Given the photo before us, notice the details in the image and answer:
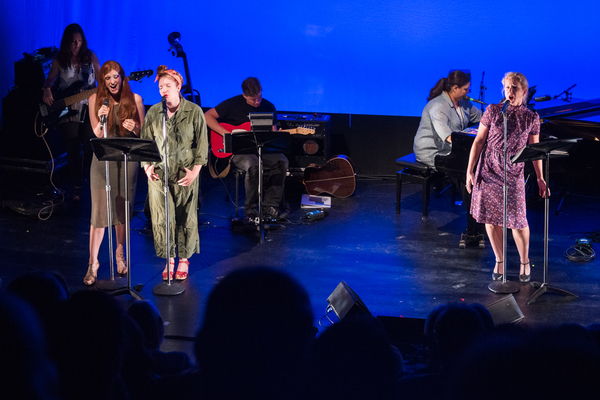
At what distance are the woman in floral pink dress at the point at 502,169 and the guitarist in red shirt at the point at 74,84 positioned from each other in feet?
Answer: 13.2

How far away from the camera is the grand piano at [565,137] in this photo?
5484 mm

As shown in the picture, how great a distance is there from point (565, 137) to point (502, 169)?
176 centimetres

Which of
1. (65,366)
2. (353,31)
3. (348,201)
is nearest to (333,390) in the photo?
(65,366)

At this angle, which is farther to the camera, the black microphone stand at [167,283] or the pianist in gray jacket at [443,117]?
the pianist in gray jacket at [443,117]

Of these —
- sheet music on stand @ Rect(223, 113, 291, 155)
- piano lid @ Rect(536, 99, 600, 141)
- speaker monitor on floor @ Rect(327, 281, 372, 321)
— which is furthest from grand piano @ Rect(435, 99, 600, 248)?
speaker monitor on floor @ Rect(327, 281, 372, 321)

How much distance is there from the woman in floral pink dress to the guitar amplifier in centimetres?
300

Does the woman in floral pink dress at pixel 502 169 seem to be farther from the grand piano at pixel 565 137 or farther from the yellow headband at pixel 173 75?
the yellow headband at pixel 173 75

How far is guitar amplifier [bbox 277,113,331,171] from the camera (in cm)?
767

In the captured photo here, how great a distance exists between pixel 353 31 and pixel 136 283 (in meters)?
5.21

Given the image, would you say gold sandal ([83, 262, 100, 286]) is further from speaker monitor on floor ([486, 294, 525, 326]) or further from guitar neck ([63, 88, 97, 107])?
speaker monitor on floor ([486, 294, 525, 326])

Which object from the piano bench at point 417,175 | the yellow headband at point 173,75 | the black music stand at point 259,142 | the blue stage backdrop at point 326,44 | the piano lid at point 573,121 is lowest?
the piano bench at point 417,175

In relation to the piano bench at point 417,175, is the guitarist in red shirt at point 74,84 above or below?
above

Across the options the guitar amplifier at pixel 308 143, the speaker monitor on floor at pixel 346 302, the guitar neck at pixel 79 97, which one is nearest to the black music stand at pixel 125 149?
the speaker monitor on floor at pixel 346 302

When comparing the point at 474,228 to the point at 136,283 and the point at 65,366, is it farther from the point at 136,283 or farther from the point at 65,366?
the point at 65,366
